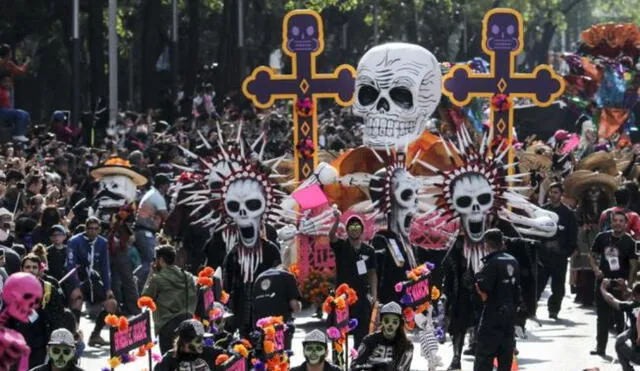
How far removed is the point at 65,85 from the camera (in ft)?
192

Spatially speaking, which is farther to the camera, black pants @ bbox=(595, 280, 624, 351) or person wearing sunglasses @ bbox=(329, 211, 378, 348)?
black pants @ bbox=(595, 280, 624, 351)

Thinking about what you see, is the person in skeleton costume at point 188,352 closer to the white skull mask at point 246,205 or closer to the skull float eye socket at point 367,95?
the white skull mask at point 246,205

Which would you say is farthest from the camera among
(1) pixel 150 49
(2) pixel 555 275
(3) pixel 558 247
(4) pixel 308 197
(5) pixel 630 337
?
(1) pixel 150 49

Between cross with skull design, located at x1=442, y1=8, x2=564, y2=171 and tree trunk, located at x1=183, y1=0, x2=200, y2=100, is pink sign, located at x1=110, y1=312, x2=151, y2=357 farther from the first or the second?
tree trunk, located at x1=183, y1=0, x2=200, y2=100

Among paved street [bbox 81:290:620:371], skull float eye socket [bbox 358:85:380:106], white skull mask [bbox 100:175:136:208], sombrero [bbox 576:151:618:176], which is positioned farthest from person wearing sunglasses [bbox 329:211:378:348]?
sombrero [bbox 576:151:618:176]

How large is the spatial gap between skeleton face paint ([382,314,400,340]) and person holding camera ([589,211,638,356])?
211 inches

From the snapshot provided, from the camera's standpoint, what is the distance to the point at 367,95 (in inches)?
983

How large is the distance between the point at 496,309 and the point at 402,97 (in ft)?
22.3

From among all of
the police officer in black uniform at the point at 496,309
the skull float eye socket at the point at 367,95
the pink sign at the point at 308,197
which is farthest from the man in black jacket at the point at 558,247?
the police officer in black uniform at the point at 496,309

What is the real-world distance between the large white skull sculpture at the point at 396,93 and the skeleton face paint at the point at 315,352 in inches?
374

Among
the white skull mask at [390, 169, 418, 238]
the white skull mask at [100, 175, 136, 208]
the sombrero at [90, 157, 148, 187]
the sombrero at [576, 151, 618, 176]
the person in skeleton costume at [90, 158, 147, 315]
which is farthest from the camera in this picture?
the sombrero at [576, 151, 618, 176]

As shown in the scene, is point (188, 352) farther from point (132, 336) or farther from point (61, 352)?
point (132, 336)

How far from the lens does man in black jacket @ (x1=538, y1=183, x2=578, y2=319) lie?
24.4 meters

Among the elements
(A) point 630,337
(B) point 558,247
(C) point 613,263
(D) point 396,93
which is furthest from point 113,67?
(A) point 630,337
